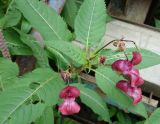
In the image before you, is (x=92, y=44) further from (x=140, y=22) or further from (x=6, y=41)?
(x=140, y=22)

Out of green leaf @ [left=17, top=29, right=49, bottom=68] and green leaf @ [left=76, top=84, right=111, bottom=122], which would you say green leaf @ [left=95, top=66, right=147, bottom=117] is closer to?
green leaf @ [left=76, top=84, right=111, bottom=122]

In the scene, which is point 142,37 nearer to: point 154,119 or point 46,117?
point 154,119

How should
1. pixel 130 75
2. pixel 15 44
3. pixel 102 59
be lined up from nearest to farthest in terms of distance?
pixel 130 75
pixel 102 59
pixel 15 44

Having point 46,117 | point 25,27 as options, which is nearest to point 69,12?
point 25,27

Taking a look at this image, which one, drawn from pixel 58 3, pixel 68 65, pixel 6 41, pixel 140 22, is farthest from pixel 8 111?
pixel 140 22

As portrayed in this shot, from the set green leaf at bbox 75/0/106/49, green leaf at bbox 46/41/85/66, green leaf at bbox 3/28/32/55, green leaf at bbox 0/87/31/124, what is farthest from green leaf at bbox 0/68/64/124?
green leaf at bbox 3/28/32/55
